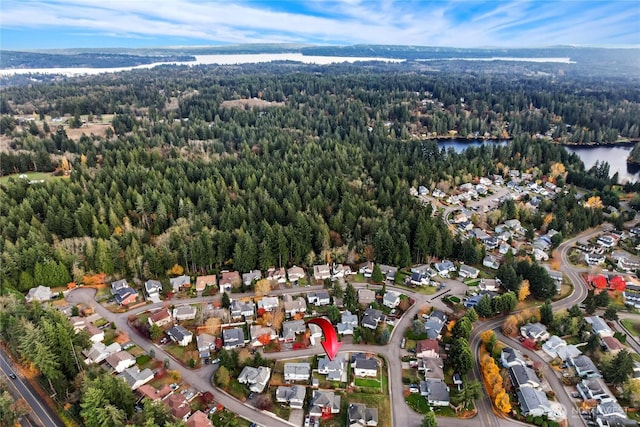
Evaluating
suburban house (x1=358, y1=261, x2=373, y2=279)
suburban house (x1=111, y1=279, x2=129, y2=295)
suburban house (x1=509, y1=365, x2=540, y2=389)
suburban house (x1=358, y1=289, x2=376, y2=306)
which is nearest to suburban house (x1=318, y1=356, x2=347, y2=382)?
suburban house (x1=358, y1=289, x2=376, y2=306)

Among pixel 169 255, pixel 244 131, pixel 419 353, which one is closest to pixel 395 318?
pixel 419 353

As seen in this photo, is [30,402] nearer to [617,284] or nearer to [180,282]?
[180,282]

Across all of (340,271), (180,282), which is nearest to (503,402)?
(340,271)

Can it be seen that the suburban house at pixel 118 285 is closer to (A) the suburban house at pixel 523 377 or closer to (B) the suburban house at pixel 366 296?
(B) the suburban house at pixel 366 296

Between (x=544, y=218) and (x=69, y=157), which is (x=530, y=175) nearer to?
(x=544, y=218)

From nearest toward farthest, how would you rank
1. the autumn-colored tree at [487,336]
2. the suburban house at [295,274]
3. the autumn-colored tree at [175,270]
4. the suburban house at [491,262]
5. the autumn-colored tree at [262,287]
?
1. the autumn-colored tree at [487,336]
2. the autumn-colored tree at [262,287]
3. the suburban house at [295,274]
4. the autumn-colored tree at [175,270]
5. the suburban house at [491,262]

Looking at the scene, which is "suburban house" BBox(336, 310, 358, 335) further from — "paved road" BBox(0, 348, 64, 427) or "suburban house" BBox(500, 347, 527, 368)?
"paved road" BBox(0, 348, 64, 427)

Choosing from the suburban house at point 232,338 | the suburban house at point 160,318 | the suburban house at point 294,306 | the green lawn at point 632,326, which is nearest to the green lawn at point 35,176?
the suburban house at point 160,318
